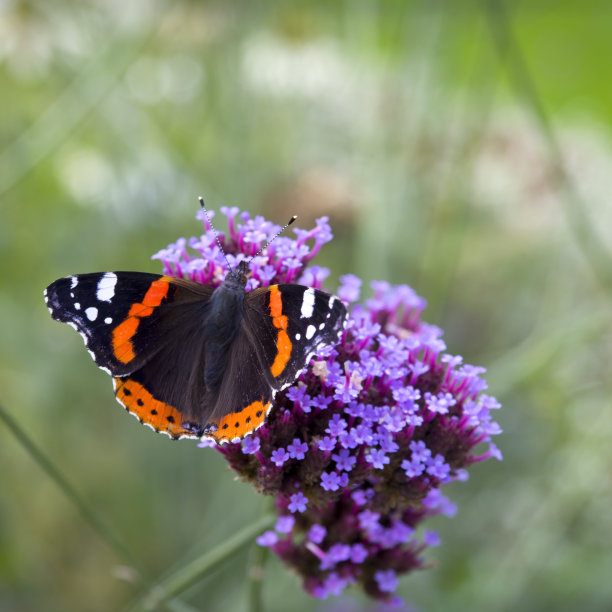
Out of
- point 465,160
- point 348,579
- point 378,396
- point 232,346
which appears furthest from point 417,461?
point 465,160

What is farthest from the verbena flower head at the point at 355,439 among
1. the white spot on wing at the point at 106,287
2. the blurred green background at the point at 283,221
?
the blurred green background at the point at 283,221

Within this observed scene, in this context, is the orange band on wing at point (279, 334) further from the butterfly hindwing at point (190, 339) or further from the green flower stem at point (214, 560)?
the green flower stem at point (214, 560)

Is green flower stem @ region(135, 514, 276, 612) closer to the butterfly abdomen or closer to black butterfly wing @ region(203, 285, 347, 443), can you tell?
black butterfly wing @ region(203, 285, 347, 443)

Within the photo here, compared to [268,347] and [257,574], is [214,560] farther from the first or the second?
[268,347]

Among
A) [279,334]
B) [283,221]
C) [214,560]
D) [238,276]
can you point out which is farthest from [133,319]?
[283,221]

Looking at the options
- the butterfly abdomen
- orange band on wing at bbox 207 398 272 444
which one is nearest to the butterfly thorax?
the butterfly abdomen

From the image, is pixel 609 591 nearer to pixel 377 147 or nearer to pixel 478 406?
pixel 478 406

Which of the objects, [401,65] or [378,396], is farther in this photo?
[401,65]
